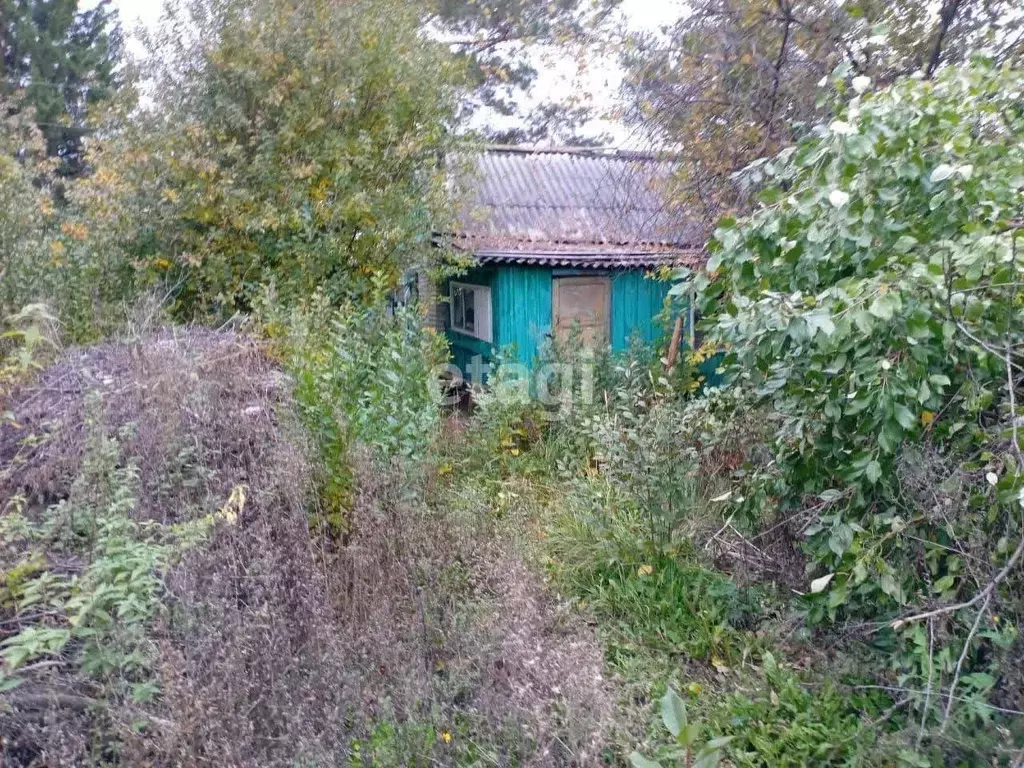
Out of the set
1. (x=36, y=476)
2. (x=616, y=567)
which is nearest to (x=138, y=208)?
(x=36, y=476)

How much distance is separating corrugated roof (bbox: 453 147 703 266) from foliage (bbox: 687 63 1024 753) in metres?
3.48

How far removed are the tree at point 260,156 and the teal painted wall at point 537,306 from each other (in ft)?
5.38

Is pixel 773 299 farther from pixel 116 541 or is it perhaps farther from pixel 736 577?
pixel 116 541

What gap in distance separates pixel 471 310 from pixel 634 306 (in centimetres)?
217

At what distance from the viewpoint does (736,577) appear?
12.4ft

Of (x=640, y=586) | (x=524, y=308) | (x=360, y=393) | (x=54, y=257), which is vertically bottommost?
(x=640, y=586)

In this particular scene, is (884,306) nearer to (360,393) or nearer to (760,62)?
(360,393)

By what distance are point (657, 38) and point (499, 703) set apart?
540 centimetres

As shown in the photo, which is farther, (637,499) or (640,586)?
(637,499)

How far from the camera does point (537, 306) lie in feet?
28.5

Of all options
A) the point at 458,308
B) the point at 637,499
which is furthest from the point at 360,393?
the point at 458,308

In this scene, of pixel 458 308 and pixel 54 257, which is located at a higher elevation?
pixel 54 257

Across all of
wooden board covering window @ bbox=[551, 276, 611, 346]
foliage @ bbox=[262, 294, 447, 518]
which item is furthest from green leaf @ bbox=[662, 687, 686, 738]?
wooden board covering window @ bbox=[551, 276, 611, 346]

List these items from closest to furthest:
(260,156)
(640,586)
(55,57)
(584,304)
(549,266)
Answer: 1. (640,586)
2. (260,156)
3. (549,266)
4. (584,304)
5. (55,57)
